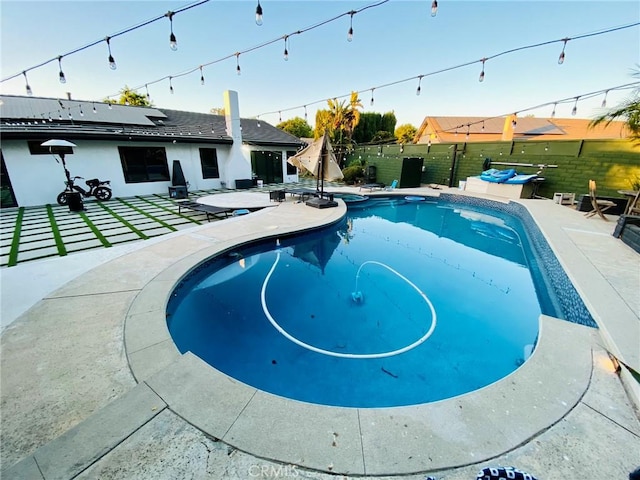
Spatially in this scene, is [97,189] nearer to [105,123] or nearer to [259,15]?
[105,123]

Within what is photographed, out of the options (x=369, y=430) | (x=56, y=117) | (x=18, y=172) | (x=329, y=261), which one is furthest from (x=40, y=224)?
(x=369, y=430)

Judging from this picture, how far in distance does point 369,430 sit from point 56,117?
15.5 m

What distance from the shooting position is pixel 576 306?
3.56 meters

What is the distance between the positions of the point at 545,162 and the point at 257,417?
44.2 feet

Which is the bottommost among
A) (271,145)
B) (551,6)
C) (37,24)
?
(271,145)

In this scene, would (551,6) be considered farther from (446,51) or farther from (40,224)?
(40,224)

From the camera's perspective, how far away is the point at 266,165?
51.6ft

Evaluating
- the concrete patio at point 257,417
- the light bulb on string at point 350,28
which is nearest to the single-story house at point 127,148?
the concrete patio at point 257,417

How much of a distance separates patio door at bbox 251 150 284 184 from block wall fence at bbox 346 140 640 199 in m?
6.23

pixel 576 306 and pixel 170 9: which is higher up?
pixel 170 9

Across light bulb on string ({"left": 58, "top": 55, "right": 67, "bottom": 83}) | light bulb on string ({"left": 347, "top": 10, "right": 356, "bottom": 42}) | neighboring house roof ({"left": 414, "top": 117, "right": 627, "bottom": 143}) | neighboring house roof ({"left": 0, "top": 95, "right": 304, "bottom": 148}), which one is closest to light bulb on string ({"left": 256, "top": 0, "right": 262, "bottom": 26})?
light bulb on string ({"left": 347, "top": 10, "right": 356, "bottom": 42})

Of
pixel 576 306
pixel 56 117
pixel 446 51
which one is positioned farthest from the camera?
pixel 56 117

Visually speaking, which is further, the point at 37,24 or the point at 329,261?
the point at 329,261

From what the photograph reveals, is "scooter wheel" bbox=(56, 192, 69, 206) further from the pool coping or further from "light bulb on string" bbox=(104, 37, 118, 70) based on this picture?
the pool coping
